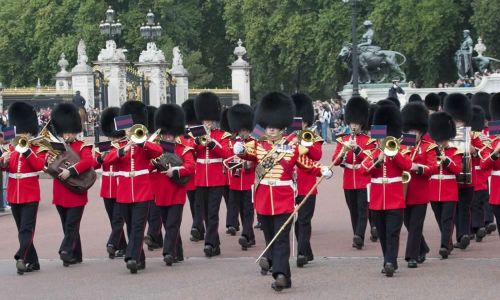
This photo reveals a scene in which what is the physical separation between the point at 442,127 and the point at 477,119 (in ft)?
5.82

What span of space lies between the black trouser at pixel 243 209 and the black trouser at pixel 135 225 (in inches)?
65.5

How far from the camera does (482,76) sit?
126 ft

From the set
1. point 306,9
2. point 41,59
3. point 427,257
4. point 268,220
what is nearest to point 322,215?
point 427,257

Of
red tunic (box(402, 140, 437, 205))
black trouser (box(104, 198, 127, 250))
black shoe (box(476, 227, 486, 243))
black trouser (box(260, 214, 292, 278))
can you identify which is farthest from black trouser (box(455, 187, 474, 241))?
black trouser (box(104, 198, 127, 250))

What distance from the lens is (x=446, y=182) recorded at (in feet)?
38.7

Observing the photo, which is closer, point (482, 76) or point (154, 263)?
point (154, 263)

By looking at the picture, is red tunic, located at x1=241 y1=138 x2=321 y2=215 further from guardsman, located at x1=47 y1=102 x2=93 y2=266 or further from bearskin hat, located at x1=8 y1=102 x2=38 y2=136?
bearskin hat, located at x1=8 y1=102 x2=38 y2=136

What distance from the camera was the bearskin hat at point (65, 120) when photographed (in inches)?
464

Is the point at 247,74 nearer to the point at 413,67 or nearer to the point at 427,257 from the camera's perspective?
the point at 413,67

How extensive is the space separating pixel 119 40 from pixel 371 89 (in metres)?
17.6

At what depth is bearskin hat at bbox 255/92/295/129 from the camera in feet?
34.0

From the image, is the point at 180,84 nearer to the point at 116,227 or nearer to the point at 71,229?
the point at 116,227

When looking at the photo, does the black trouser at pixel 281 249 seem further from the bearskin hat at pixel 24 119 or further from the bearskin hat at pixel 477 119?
the bearskin hat at pixel 477 119

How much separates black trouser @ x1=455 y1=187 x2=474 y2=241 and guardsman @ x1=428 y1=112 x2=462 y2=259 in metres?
0.51
